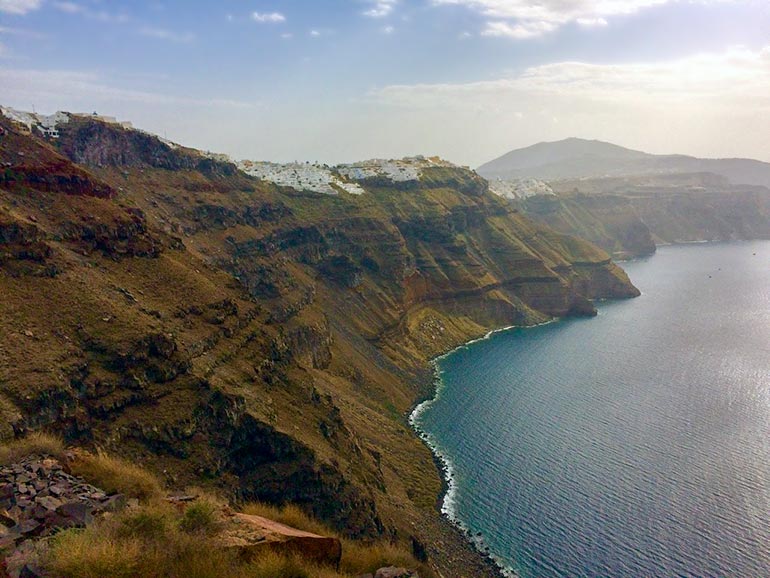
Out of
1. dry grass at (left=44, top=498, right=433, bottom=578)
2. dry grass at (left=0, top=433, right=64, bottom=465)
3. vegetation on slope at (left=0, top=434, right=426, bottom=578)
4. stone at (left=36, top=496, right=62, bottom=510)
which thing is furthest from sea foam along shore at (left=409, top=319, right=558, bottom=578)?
stone at (left=36, top=496, right=62, bottom=510)

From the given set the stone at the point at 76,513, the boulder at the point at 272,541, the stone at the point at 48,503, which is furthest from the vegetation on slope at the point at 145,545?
the stone at the point at 48,503

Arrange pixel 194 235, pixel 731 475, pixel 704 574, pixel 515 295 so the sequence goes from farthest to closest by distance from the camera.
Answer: pixel 515 295 < pixel 194 235 < pixel 731 475 < pixel 704 574

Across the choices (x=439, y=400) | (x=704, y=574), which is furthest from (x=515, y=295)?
(x=704, y=574)

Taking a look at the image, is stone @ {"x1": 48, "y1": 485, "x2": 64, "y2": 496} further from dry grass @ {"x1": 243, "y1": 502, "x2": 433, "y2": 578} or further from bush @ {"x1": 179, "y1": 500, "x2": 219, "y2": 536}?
dry grass @ {"x1": 243, "y1": 502, "x2": 433, "y2": 578}

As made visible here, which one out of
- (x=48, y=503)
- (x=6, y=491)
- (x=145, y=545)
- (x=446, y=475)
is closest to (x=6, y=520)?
(x=48, y=503)

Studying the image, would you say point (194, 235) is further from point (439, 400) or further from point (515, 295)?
point (515, 295)

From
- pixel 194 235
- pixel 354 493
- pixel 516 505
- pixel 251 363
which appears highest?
pixel 194 235
